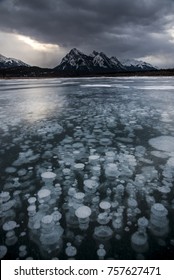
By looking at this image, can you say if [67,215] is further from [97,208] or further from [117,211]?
[117,211]

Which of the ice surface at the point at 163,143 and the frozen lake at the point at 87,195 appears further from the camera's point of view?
the ice surface at the point at 163,143

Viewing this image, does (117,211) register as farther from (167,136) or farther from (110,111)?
(110,111)

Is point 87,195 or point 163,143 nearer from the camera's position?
point 87,195

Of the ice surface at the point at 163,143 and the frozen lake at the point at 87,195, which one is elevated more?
the ice surface at the point at 163,143

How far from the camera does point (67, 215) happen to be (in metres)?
2.57

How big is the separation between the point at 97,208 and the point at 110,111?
6.46 meters

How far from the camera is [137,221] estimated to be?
8.00 ft

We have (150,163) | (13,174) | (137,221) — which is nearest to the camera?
(137,221)

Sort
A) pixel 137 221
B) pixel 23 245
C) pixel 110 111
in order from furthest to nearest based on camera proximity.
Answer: pixel 110 111 < pixel 137 221 < pixel 23 245

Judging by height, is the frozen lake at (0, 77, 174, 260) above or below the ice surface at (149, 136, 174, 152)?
below

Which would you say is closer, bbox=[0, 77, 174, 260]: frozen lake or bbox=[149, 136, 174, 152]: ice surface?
bbox=[0, 77, 174, 260]: frozen lake
